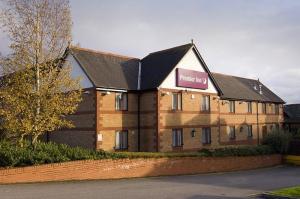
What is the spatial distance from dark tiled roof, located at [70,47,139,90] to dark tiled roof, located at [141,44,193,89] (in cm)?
87

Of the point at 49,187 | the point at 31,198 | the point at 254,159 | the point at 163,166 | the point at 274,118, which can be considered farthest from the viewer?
the point at 274,118

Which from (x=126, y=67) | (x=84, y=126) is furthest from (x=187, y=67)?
(x=84, y=126)

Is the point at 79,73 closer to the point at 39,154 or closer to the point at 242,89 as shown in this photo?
the point at 39,154

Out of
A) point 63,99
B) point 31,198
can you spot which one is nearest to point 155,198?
point 31,198

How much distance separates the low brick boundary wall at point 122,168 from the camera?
1736 centimetres

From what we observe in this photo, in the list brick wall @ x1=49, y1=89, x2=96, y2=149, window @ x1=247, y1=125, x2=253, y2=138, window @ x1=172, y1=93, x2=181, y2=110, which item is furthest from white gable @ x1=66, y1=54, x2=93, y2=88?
window @ x1=247, y1=125, x2=253, y2=138

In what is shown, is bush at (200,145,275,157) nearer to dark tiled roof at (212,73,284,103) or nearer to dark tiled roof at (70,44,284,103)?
dark tiled roof at (70,44,284,103)

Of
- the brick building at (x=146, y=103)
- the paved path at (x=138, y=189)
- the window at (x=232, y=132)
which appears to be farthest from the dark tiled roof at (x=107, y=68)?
the window at (x=232, y=132)

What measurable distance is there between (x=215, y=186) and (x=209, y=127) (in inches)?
526

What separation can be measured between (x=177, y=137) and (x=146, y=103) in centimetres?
366

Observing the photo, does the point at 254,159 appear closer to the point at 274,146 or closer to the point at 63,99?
the point at 274,146

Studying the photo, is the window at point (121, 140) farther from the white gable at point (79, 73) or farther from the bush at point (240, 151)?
the bush at point (240, 151)

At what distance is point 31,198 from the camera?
44.4 ft

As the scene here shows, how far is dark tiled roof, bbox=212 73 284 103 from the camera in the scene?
38.9 meters
